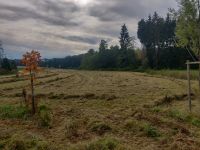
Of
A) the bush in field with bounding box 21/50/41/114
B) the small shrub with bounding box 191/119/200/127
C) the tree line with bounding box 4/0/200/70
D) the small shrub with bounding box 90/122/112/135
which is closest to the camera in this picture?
the small shrub with bounding box 90/122/112/135

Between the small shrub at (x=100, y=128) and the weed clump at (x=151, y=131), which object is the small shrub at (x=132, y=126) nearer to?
the weed clump at (x=151, y=131)

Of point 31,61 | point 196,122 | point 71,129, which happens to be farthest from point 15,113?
point 196,122

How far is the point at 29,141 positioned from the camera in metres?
10.6

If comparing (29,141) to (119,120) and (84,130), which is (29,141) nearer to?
(84,130)

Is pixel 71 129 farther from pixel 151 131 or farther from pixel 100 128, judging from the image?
pixel 151 131

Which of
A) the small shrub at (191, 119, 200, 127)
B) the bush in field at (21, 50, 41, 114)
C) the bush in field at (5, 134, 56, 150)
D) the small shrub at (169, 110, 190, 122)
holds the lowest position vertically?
the small shrub at (191, 119, 200, 127)

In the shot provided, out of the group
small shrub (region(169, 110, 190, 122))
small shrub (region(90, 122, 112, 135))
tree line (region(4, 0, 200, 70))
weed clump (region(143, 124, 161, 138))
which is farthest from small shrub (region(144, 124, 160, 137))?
tree line (region(4, 0, 200, 70))

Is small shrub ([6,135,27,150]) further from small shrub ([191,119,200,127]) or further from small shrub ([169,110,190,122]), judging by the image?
small shrub ([169,110,190,122])

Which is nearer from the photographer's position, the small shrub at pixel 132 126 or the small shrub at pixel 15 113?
the small shrub at pixel 132 126

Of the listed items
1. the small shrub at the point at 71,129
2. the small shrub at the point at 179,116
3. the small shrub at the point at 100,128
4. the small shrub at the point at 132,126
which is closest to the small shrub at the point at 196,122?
the small shrub at the point at 179,116

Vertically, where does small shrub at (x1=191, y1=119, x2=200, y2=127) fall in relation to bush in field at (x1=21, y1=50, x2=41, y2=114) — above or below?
below

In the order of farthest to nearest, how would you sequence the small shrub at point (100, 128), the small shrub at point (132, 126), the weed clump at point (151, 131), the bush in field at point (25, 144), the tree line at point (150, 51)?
1. the tree line at point (150, 51)
2. the small shrub at point (132, 126)
3. the small shrub at point (100, 128)
4. the weed clump at point (151, 131)
5. the bush in field at point (25, 144)

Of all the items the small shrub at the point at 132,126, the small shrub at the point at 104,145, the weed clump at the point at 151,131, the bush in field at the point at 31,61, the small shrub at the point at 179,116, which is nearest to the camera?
the small shrub at the point at 104,145

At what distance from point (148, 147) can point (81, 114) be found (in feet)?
20.1
